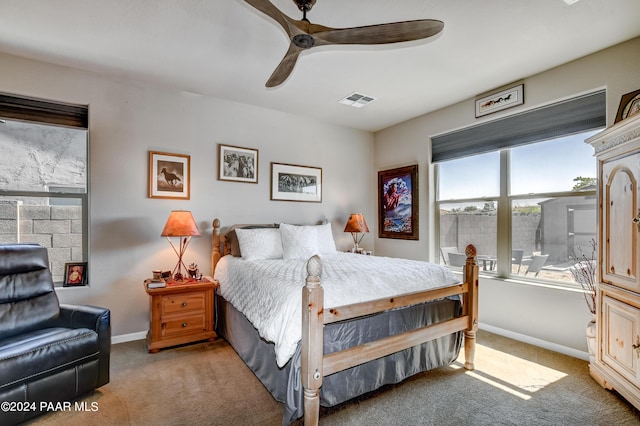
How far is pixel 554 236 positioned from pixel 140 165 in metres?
4.30

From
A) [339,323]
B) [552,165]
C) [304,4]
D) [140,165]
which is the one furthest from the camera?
[140,165]

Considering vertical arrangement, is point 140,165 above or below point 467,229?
above

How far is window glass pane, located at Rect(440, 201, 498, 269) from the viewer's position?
359 cm

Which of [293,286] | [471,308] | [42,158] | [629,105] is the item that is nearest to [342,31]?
[293,286]

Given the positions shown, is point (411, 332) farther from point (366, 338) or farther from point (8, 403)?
point (8, 403)

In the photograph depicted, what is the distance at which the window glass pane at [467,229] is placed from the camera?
11.8 ft

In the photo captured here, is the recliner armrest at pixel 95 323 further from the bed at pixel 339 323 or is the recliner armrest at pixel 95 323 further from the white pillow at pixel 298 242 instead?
the white pillow at pixel 298 242

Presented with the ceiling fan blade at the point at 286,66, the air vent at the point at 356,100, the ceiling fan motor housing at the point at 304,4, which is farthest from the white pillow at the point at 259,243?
the ceiling fan motor housing at the point at 304,4

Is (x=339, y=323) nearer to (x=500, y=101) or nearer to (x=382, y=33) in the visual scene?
(x=382, y=33)

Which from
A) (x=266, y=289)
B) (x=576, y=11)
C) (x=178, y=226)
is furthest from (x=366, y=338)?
(x=576, y=11)

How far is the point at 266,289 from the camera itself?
2.18 meters

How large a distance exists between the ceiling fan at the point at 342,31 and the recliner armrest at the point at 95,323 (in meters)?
2.23

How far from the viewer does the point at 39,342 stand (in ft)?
6.12

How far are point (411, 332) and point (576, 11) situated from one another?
8.18ft
